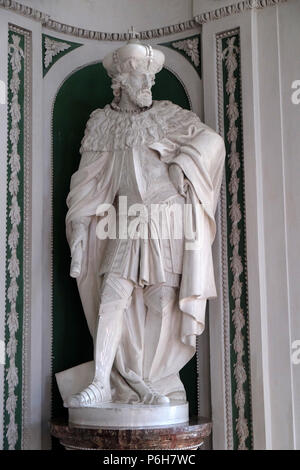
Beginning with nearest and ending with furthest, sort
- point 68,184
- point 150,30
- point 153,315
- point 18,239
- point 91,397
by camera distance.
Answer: point 91,397, point 153,315, point 18,239, point 68,184, point 150,30

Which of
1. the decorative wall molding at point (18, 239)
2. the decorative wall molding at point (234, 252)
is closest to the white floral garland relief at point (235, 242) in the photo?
the decorative wall molding at point (234, 252)

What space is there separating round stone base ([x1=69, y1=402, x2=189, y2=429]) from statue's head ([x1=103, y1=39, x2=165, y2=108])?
168 cm

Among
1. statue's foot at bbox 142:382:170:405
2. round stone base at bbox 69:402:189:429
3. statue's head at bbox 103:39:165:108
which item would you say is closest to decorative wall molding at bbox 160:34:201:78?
statue's head at bbox 103:39:165:108

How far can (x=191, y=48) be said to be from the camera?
5.16 meters

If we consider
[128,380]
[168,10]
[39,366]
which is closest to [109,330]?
[128,380]

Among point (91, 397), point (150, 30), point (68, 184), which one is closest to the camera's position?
point (91, 397)

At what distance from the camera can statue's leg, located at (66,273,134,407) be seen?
4.40 meters

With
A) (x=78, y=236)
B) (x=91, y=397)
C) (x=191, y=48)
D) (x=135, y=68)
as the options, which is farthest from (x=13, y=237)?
(x=191, y=48)

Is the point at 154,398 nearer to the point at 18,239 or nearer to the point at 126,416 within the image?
the point at 126,416

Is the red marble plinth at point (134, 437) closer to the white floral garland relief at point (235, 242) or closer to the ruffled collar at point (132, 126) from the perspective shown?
the white floral garland relief at point (235, 242)

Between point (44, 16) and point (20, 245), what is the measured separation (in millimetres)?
1416

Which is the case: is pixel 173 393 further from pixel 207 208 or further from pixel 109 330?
pixel 207 208

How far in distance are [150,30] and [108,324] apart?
78.3 inches

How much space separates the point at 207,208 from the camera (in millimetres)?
4582
